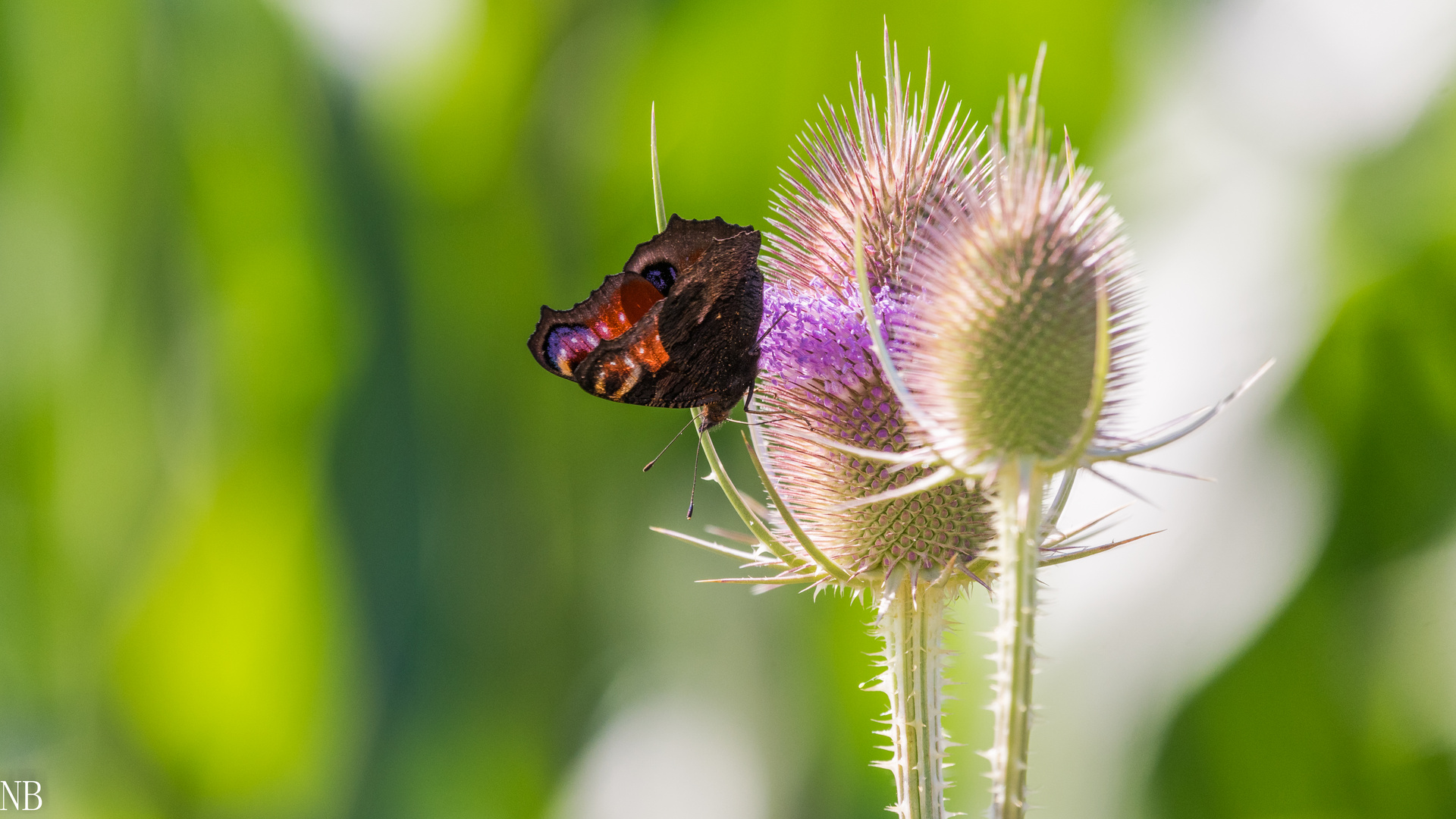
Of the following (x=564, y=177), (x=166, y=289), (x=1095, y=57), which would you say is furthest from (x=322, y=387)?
(x=1095, y=57)

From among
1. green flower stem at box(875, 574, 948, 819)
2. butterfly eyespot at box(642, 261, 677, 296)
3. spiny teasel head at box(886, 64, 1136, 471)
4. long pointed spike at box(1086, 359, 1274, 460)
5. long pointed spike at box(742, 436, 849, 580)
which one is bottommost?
green flower stem at box(875, 574, 948, 819)

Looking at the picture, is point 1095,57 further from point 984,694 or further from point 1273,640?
point 984,694

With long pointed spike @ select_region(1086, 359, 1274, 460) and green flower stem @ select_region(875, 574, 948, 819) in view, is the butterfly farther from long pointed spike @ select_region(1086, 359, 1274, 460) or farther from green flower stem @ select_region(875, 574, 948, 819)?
long pointed spike @ select_region(1086, 359, 1274, 460)

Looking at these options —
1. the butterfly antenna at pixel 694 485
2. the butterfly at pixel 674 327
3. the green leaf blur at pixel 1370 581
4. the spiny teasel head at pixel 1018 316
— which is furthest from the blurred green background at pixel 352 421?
the spiny teasel head at pixel 1018 316

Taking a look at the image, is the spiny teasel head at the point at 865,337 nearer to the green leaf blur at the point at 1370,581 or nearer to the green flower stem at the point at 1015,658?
the green flower stem at the point at 1015,658

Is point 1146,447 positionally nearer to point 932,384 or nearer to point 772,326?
point 932,384

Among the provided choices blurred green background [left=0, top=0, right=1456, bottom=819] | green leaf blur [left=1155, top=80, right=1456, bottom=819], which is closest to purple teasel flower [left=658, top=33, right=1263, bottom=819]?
green leaf blur [left=1155, top=80, right=1456, bottom=819]

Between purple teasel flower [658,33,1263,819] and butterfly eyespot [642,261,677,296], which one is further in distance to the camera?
butterfly eyespot [642,261,677,296]
